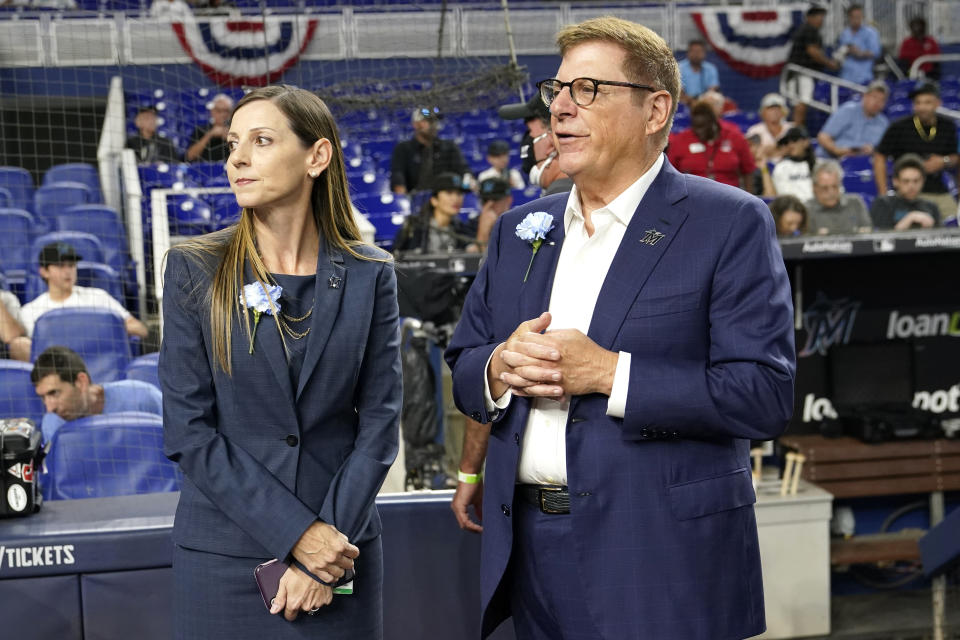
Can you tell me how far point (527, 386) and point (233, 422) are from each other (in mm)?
580

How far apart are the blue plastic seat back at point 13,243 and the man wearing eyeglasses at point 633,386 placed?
5906mm

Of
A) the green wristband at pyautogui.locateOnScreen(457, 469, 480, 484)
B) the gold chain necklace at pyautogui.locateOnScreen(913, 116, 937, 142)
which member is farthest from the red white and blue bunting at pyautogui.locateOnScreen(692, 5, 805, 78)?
the green wristband at pyautogui.locateOnScreen(457, 469, 480, 484)

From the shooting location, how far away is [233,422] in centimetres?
213

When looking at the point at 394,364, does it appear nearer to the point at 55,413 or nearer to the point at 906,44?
the point at 55,413

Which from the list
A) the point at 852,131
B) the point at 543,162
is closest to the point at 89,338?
the point at 543,162

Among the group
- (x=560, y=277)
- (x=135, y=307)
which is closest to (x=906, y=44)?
(x=135, y=307)

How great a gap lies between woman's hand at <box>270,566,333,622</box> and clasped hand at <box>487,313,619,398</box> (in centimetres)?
55

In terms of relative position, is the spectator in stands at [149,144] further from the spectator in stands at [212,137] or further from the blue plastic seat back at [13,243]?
the blue plastic seat back at [13,243]

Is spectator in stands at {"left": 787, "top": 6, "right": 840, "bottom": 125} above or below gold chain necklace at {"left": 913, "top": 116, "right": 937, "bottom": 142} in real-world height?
above

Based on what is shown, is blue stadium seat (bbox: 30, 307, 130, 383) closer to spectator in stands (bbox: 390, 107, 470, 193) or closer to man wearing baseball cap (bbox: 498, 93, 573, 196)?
man wearing baseball cap (bbox: 498, 93, 573, 196)

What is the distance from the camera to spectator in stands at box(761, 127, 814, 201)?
7969 mm

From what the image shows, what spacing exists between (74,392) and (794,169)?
17.9ft

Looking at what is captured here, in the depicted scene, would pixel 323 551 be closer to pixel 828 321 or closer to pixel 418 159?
pixel 828 321

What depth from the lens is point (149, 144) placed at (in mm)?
8383
